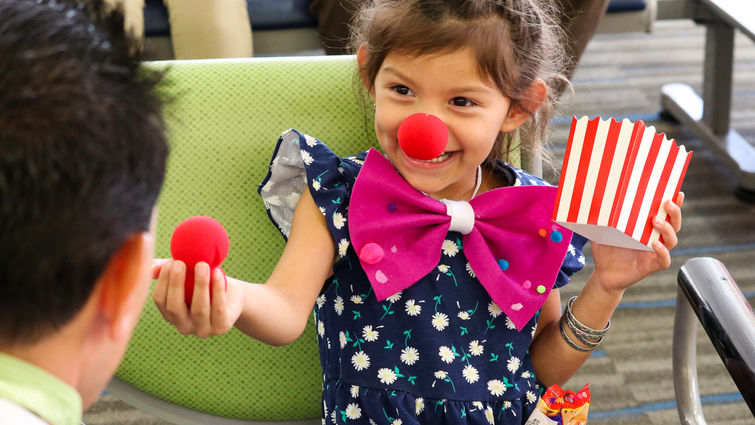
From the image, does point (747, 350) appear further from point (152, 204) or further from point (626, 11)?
point (626, 11)

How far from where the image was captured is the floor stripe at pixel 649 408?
1854 mm

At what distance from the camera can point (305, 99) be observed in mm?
1181

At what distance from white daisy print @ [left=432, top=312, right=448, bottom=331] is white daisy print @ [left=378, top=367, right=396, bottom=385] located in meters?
0.07

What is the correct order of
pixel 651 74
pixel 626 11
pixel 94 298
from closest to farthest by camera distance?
pixel 94 298
pixel 626 11
pixel 651 74

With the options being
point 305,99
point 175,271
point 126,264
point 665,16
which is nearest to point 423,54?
point 305,99

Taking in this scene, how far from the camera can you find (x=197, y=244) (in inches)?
30.0

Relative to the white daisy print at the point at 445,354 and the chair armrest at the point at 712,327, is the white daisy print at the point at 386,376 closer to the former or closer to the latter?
the white daisy print at the point at 445,354

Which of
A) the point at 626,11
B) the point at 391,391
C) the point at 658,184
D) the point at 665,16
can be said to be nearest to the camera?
the point at 658,184

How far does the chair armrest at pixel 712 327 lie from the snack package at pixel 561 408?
4.5 inches

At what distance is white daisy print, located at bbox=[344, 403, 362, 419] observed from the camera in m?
1.04

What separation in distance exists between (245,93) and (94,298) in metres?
0.67

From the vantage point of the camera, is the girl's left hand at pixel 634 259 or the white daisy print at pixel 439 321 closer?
the girl's left hand at pixel 634 259

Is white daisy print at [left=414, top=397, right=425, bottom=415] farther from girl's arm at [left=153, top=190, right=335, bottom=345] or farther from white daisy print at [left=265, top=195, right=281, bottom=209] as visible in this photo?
white daisy print at [left=265, top=195, right=281, bottom=209]

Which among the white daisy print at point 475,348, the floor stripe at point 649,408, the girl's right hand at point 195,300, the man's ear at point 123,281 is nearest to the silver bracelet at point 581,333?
the white daisy print at point 475,348
